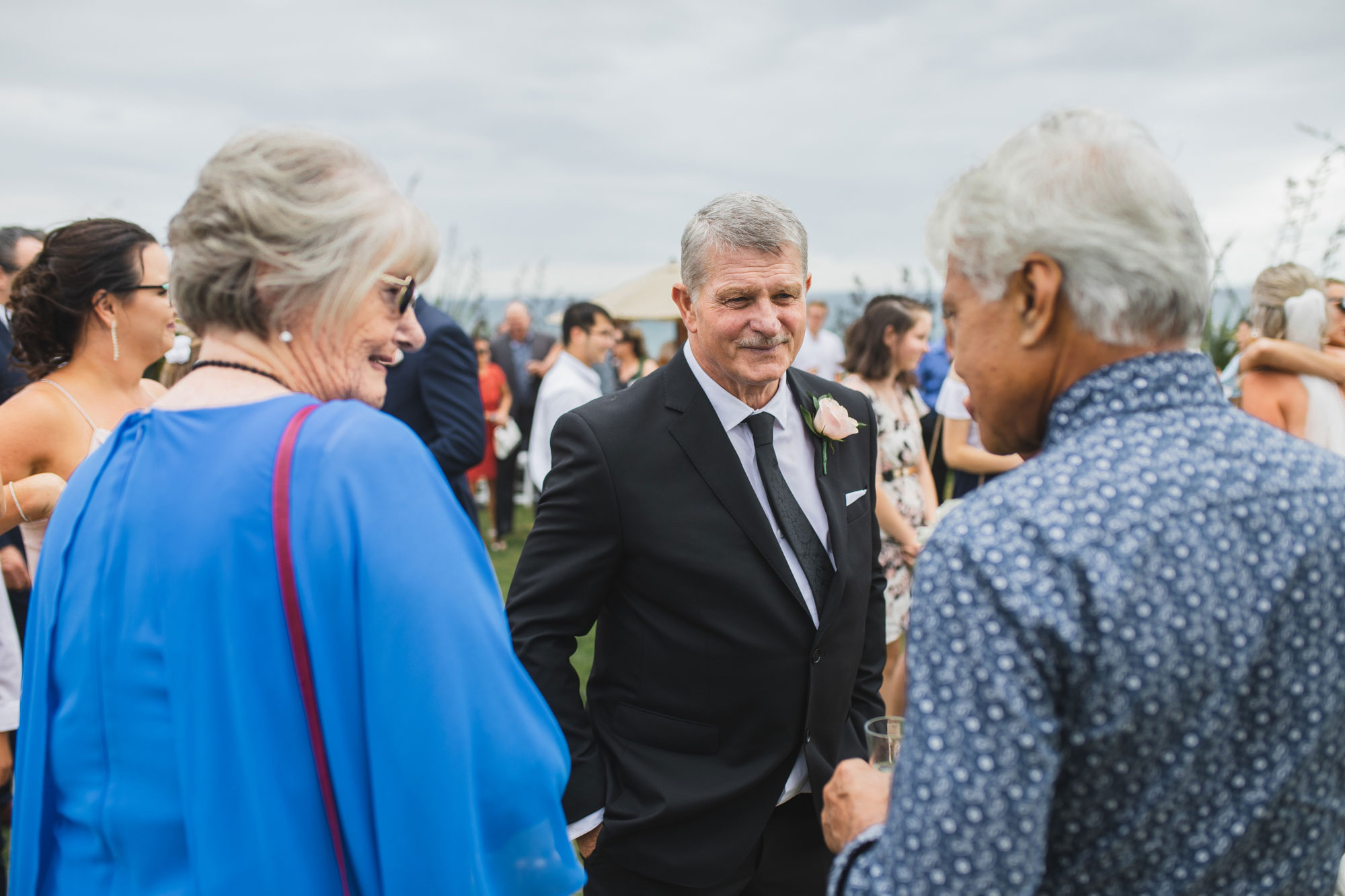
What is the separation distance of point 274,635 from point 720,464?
1.16 metres

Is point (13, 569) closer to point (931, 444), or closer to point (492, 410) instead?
point (931, 444)

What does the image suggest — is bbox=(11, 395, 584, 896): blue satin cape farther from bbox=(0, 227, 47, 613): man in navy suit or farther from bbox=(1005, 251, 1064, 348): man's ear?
bbox=(0, 227, 47, 613): man in navy suit

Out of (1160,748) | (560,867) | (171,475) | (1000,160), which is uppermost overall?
(1000,160)

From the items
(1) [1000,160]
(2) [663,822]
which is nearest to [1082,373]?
(1) [1000,160]

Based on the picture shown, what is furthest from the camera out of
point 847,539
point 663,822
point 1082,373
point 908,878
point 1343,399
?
point 1343,399

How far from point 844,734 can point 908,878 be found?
130cm

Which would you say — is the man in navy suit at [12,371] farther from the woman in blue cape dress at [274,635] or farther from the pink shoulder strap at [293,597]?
the pink shoulder strap at [293,597]

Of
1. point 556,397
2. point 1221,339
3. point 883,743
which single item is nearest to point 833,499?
point 883,743

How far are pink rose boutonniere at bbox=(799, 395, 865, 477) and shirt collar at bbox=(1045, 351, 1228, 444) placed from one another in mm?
1184

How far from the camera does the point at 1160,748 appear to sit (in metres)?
1.00

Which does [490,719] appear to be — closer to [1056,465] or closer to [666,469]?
[1056,465]

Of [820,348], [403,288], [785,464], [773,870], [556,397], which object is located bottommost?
[773,870]

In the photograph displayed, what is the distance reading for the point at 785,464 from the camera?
2.29 metres

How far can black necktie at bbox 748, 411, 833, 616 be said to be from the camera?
2117 mm
